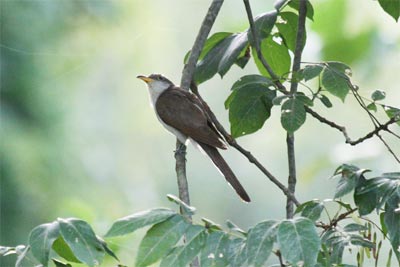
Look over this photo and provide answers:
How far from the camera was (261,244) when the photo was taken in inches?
41.3

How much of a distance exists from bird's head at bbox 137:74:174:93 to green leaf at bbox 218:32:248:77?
103 cm

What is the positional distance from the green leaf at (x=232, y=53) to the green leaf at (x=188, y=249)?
2.29ft

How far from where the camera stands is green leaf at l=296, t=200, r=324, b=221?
1316 mm

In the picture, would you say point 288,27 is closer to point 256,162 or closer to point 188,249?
point 256,162

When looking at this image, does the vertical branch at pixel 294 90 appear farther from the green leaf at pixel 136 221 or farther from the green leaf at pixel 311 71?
the green leaf at pixel 136 221

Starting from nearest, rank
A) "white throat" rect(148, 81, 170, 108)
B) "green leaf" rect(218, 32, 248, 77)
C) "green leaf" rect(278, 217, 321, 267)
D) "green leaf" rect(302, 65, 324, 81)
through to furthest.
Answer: "green leaf" rect(278, 217, 321, 267)
"green leaf" rect(302, 65, 324, 81)
"green leaf" rect(218, 32, 248, 77)
"white throat" rect(148, 81, 170, 108)

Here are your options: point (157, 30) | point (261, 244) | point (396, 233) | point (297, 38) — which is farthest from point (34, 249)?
point (157, 30)

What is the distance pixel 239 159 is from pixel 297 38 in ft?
17.3

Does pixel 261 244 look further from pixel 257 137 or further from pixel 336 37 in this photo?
pixel 257 137

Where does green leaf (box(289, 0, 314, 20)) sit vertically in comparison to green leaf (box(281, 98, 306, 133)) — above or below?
above

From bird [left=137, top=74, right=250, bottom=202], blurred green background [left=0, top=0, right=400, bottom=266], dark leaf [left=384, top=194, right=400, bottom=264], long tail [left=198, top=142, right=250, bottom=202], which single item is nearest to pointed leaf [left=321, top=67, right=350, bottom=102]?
dark leaf [left=384, top=194, right=400, bottom=264]

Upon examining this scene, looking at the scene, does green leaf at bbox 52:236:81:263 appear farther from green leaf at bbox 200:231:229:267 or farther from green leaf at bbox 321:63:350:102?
green leaf at bbox 321:63:350:102

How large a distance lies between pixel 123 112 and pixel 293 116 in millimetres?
5553

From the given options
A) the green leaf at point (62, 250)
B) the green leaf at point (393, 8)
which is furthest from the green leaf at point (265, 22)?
the green leaf at point (62, 250)
